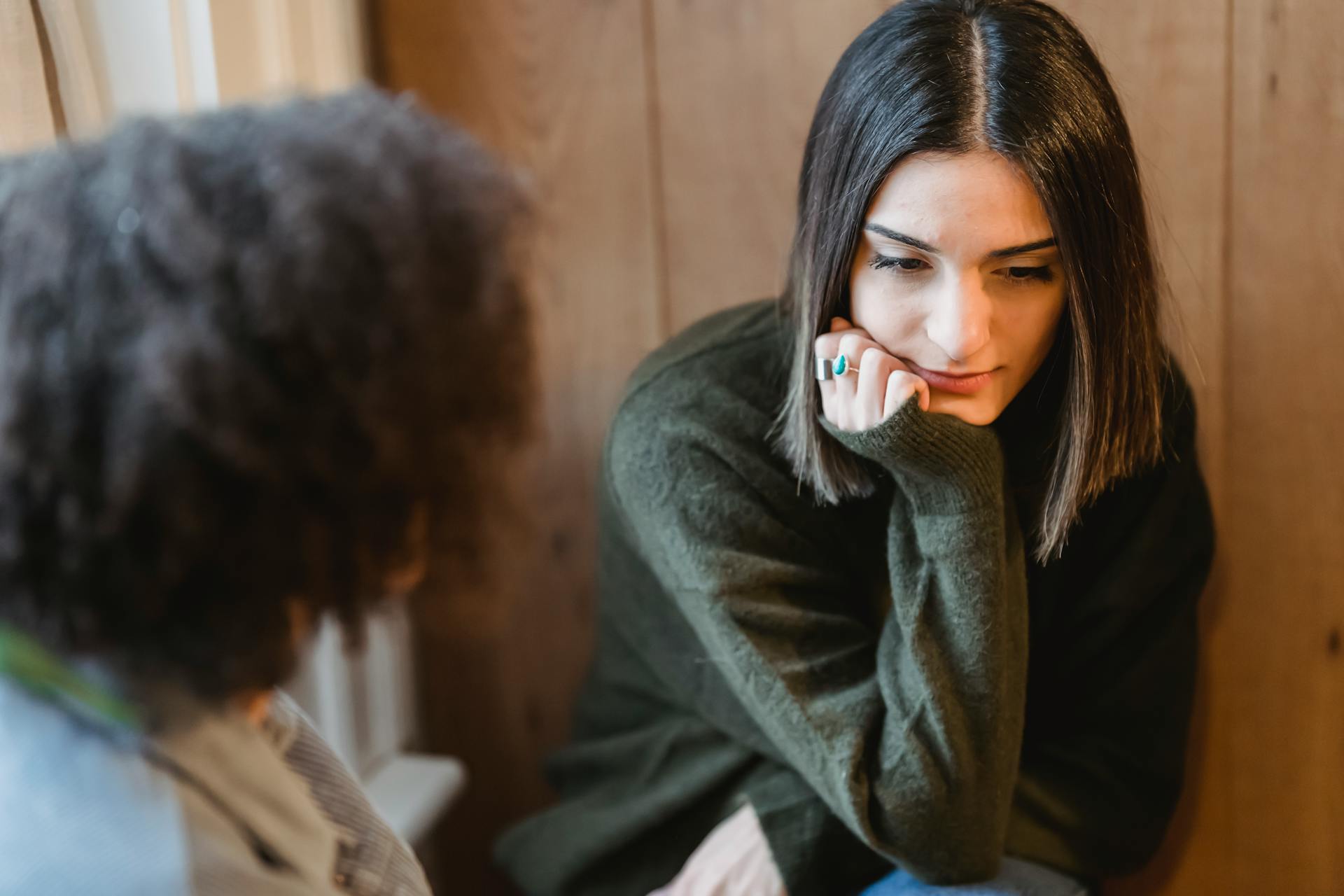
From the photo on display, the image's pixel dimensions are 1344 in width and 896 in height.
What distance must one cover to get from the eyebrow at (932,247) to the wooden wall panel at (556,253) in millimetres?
375

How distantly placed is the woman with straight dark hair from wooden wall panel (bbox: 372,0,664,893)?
175 mm

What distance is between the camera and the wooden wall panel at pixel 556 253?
1101 millimetres

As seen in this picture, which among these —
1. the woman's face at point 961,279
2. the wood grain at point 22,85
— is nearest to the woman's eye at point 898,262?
the woman's face at point 961,279

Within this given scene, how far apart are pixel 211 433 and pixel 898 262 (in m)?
0.51

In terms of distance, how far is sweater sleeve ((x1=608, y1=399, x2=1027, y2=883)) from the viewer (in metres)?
0.82

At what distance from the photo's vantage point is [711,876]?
3.04 ft

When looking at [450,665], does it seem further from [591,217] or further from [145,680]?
[145,680]

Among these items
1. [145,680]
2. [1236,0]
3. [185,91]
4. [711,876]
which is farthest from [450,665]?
[1236,0]

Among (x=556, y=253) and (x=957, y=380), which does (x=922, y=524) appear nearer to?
(x=957, y=380)

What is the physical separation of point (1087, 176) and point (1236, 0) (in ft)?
1.04

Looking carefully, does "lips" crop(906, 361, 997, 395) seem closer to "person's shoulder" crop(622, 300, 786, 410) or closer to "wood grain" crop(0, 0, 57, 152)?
"person's shoulder" crop(622, 300, 786, 410)

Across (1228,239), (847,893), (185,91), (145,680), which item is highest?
(185,91)

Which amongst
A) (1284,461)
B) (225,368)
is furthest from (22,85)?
(1284,461)

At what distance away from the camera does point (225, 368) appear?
1.52 feet
